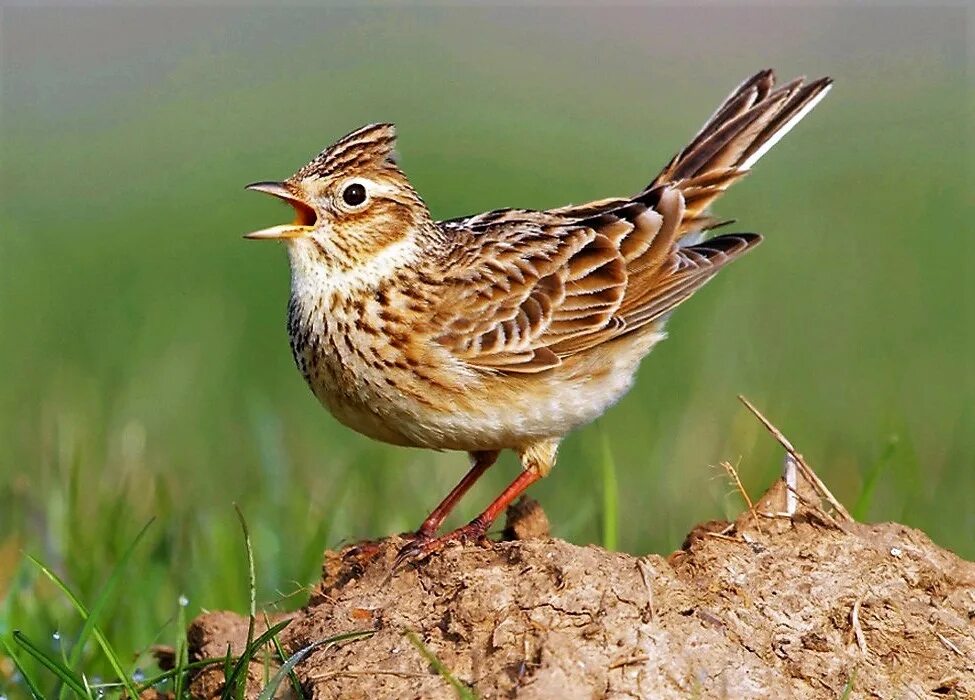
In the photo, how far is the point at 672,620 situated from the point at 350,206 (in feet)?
8.57

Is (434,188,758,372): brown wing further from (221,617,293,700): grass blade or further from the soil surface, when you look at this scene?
(221,617,293,700): grass blade

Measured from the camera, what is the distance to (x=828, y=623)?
5.04m

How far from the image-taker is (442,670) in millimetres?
4531

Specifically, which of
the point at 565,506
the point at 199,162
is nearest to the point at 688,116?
the point at 199,162

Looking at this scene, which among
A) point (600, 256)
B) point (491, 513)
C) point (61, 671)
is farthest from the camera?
point (600, 256)

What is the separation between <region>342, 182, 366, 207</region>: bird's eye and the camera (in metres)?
6.75

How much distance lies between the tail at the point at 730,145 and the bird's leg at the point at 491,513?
1680 mm

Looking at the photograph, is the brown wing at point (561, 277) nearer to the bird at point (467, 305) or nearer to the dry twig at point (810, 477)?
the bird at point (467, 305)

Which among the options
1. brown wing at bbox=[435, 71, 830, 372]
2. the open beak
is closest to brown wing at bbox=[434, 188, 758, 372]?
brown wing at bbox=[435, 71, 830, 372]

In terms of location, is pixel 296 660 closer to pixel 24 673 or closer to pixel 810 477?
pixel 24 673

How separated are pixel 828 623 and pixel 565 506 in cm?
391

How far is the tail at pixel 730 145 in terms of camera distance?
8.08 meters

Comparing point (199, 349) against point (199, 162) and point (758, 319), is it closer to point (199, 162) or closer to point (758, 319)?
point (758, 319)

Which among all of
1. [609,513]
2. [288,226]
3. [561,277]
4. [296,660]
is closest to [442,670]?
[296,660]
